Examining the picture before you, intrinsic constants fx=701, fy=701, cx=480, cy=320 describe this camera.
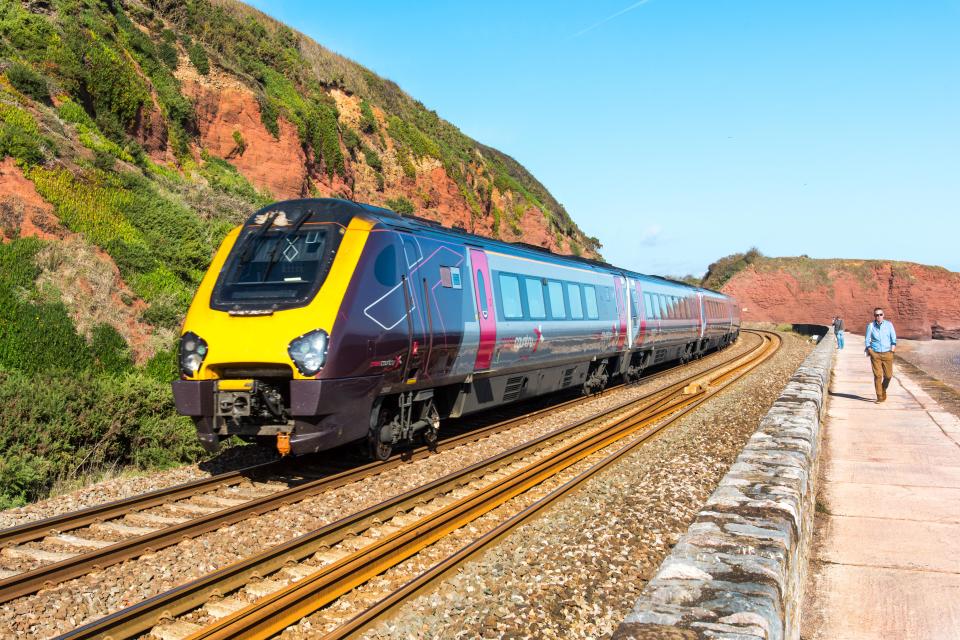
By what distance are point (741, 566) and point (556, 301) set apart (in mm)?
9694

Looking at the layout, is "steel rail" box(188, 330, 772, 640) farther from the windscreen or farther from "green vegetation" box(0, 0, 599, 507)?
"green vegetation" box(0, 0, 599, 507)

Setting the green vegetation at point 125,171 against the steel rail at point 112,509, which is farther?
the green vegetation at point 125,171

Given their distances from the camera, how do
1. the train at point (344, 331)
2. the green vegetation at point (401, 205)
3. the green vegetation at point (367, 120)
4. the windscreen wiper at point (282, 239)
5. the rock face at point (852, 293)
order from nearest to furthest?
the train at point (344, 331), the windscreen wiper at point (282, 239), the green vegetation at point (401, 205), the green vegetation at point (367, 120), the rock face at point (852, 293)

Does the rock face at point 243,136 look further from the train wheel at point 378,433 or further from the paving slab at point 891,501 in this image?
the paving slab at point 891,501

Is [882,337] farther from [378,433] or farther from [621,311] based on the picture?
[378,433]

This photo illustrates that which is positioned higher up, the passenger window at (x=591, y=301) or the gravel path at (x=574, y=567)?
the passenger window at (x=591, y=301)

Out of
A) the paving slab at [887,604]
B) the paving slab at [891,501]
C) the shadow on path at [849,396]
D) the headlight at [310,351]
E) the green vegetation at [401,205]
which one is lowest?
the paving slab at [887,604]

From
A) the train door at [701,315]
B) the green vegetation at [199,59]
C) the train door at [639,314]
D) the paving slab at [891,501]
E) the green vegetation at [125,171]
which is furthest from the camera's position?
the green vegetation at [199,59]

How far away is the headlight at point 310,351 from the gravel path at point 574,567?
2.28 meters

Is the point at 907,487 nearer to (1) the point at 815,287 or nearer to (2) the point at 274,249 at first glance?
(2) the point at 274,249

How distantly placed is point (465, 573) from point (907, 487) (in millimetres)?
5495

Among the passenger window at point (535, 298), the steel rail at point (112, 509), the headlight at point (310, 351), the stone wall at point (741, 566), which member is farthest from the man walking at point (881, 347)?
the steel rail at point (112, 509)

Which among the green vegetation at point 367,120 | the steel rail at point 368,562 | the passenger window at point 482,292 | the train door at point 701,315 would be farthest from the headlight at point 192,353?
the green vegetation at point 367,120

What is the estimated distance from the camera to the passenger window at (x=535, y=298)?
11992 millimetres
